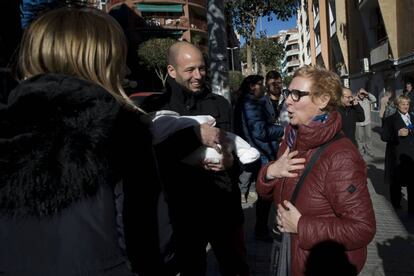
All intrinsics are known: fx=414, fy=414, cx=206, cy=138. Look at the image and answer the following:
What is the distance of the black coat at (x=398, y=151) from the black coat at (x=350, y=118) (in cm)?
44

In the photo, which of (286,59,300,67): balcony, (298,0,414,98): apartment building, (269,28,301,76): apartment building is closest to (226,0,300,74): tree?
(298,0,414,98): apartment building

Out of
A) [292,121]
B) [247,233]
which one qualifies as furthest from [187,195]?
[247,233]

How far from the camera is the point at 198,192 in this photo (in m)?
2.65

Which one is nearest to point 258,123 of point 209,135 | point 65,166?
point 209,135

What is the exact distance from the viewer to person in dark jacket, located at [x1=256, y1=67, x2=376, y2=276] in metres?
1.94

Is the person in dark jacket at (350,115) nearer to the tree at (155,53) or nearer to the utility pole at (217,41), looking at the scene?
the utility pole at (217,41)

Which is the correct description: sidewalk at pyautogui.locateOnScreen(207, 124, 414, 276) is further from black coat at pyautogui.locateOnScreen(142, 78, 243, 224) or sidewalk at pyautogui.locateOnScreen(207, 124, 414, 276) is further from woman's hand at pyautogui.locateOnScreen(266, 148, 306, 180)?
woman's hand at pyautogui.locateOnScreen(266, 148, 306, 180)

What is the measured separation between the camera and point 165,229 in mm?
1470

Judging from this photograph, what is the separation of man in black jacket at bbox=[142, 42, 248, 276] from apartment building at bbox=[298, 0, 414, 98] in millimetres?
16332

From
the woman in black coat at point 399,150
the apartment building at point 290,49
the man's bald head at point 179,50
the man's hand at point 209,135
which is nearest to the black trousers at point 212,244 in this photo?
the man's hand at point 209,135

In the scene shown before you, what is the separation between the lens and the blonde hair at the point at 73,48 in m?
1.34

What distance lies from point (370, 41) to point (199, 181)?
80.2 feet

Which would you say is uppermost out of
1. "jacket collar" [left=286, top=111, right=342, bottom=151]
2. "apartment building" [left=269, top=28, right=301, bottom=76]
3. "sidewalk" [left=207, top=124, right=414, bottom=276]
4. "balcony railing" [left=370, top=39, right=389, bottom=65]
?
"apartment building" [left=269, top=28, right=301, bottom=76]

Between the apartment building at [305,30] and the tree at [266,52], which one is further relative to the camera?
the apartment building at [305,30]
